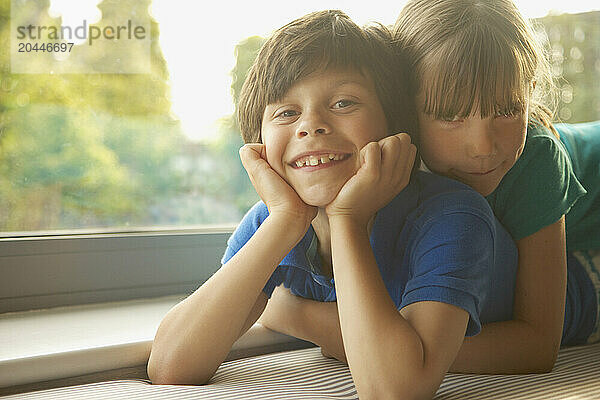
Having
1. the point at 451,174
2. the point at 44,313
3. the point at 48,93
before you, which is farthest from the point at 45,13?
the point at 451,174

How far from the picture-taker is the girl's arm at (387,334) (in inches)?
27.9

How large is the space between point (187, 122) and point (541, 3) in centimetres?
100

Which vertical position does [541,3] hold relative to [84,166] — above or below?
above

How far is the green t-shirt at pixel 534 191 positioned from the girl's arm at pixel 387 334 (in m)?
0.29

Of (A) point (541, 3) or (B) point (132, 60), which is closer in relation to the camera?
(B) point (132, 60)

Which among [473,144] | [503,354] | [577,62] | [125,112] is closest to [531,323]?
[503,354]

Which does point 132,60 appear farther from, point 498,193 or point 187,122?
point 498,193

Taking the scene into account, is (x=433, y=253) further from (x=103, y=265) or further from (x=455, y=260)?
(x=103, y=265)

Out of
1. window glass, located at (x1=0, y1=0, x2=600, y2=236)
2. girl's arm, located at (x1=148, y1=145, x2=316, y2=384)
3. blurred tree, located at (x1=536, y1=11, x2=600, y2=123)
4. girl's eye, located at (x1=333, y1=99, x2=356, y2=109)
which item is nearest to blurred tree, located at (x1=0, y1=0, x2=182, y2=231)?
window glass, located at (x1=0, y1=0, x2=600, y2=236)

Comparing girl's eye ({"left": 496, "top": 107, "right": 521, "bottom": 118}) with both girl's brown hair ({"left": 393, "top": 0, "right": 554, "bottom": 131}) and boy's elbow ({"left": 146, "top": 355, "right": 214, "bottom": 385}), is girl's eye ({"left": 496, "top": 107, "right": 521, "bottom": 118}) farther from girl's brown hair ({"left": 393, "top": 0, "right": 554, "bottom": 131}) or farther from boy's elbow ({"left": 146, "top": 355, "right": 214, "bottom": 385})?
boy's elbow ({"left": 146, "top": 355, "right": 214, "bottom": 385})

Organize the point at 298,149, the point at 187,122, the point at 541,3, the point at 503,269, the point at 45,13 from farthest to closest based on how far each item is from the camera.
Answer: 1. the point at 541,3
2. the point at 187,122
3. the point at 45,13
4. the point at 503,269
5. the point at 298,149

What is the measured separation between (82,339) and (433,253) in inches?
20.9

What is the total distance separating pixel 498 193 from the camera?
39.7 inches

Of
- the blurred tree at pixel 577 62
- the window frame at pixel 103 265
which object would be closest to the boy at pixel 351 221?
the window frame at pixel 103 265
